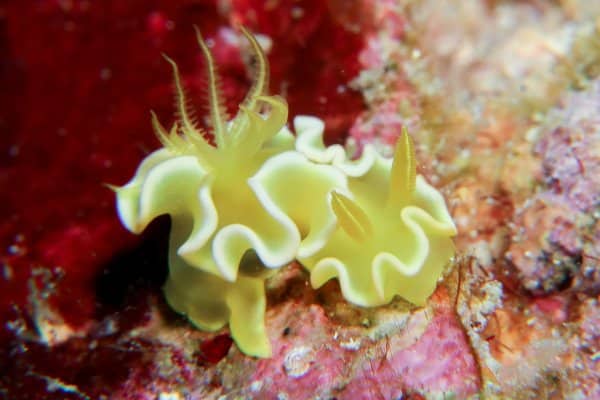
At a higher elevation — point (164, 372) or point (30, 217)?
point (30, 217)

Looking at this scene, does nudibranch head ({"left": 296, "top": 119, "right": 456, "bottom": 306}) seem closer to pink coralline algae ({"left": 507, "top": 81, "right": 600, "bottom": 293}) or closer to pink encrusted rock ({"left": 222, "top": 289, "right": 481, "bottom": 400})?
pink encrusted rock ({"left": 222, "top": 289, "right": 481, "bottom": 400})

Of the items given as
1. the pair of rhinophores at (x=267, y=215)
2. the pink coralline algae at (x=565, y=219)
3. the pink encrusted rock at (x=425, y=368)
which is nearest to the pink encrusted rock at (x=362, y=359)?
the pink encrusted rock at (x=425, y=368)

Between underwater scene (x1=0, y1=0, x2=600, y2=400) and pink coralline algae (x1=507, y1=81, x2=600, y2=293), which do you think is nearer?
underwater scene (x1=0, y1=0, x2=600, y2=400)

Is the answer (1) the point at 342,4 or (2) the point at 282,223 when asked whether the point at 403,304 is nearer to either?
(2) the point at 282,223

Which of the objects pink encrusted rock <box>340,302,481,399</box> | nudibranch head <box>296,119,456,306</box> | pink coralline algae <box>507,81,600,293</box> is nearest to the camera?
pink encrusted rock <box>340,302,481,399</box>

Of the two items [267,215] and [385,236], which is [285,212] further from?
[385,236]

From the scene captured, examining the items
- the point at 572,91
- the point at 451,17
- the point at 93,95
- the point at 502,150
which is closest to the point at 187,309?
the point at 93,95

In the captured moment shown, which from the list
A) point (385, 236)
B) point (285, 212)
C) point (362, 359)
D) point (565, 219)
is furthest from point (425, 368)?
point (565, 219)

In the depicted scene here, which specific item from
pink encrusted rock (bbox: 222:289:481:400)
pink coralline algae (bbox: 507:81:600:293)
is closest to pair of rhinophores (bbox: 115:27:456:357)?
pink encrusted rock (bbox: 222:289:481:400)
